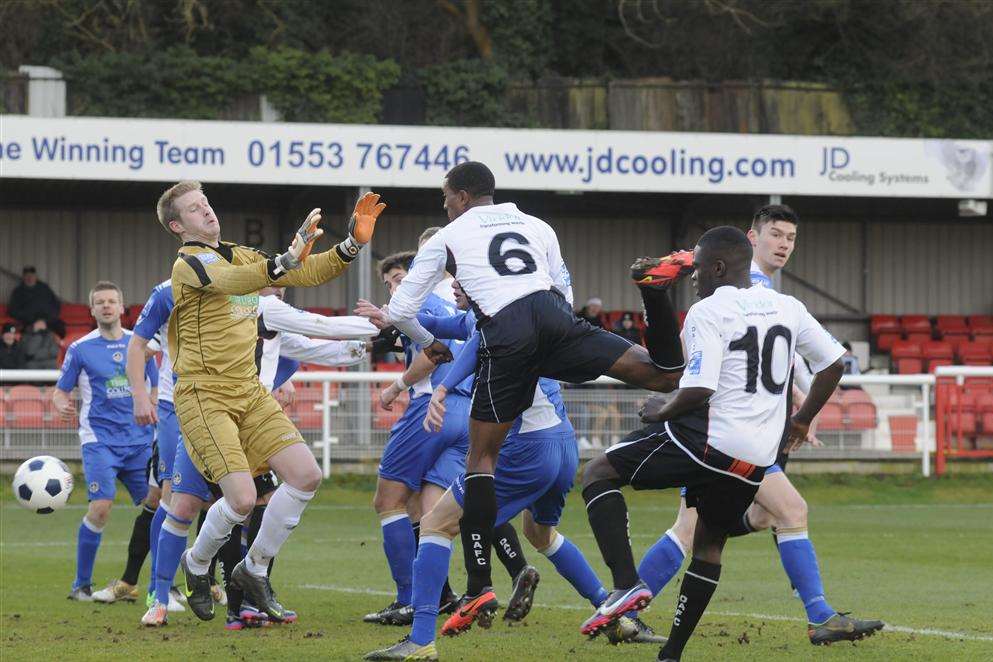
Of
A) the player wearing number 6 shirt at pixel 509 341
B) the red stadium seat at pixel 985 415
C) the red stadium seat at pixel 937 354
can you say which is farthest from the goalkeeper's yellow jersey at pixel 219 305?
the red stadium seat at pixel 937 354

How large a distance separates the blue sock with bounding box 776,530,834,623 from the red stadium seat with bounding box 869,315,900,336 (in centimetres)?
2038

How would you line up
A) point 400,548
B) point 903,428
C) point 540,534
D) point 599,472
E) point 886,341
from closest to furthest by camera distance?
point 599,472
point 540,534
point 400,548
point 903,428
point 886,341

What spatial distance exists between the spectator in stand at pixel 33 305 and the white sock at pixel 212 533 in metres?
15.3

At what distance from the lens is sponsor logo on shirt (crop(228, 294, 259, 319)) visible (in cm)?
781

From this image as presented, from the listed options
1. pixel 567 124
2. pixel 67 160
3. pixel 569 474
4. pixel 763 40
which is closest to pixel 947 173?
pixel 567 124

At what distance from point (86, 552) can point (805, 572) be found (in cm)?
484

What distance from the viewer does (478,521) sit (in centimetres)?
666

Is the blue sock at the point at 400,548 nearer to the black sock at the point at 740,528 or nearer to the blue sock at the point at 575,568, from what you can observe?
the blue sock at the point at 575,568

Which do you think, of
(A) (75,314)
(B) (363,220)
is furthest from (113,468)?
(A) (75,314)

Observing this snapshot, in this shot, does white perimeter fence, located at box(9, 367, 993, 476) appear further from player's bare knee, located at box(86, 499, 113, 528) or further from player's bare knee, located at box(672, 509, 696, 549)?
player's bare knee, located at box(672, 509, 696, 549)

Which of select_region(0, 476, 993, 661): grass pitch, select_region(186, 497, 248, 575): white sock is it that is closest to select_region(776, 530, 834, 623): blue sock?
select_region(0, 476, 993, 661): grass pitch

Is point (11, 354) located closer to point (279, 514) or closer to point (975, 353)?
point (279, 514)

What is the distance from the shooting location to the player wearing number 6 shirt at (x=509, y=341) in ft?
21.6

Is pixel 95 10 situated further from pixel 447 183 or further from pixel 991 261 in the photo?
pixel 447 183
